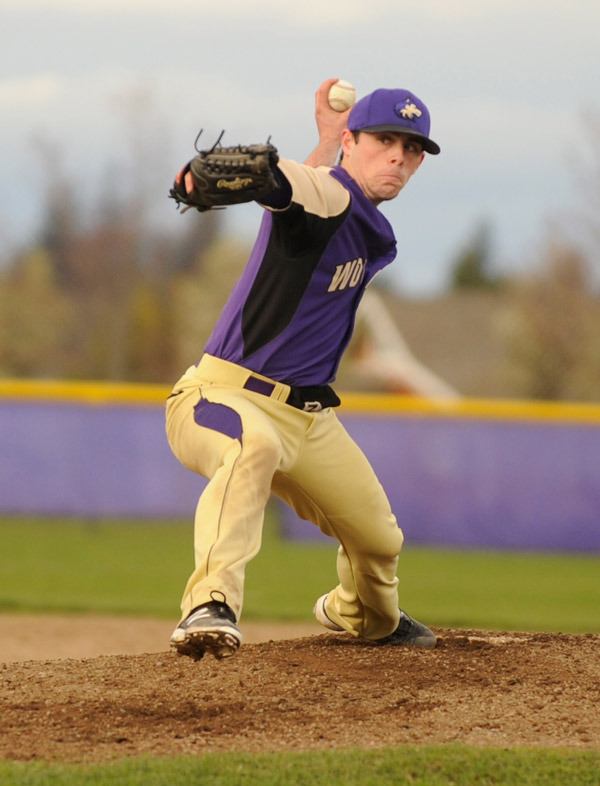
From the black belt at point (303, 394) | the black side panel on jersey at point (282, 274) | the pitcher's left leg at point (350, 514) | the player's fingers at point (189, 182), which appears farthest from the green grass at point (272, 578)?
the player's fingers at point (189, 182)

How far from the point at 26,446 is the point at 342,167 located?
9.96 m

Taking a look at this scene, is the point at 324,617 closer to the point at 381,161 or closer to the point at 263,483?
the point at 263,483

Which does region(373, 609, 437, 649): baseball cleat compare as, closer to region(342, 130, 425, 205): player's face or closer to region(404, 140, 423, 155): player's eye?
region(342, 130, 425, 205): player's face

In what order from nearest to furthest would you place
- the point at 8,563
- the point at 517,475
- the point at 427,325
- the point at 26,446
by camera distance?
→ 1. the point at 8,563
2. the point at 517,475
3. the point at 26,446
4. the point at 427,325

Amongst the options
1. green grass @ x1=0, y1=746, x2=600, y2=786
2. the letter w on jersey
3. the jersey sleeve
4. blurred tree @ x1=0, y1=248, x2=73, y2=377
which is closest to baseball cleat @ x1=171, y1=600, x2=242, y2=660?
green grass @ x1=0, y1=746, x2=600, y2=786

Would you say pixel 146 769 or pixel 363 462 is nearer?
pixel 146 769

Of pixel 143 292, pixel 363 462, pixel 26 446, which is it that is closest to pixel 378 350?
pixel 143 292

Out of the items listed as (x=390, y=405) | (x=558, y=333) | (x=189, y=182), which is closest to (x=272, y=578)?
(x=390, y=405)

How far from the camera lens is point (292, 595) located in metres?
10.3

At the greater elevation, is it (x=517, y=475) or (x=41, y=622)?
(x=517, y=475)

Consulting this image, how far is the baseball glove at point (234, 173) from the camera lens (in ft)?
13.0

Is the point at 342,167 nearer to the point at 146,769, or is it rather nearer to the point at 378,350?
the point at 146,769

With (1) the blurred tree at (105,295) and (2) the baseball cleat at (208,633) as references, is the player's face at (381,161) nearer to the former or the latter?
(2) the baseball cleat at (208,633)

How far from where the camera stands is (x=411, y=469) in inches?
529
